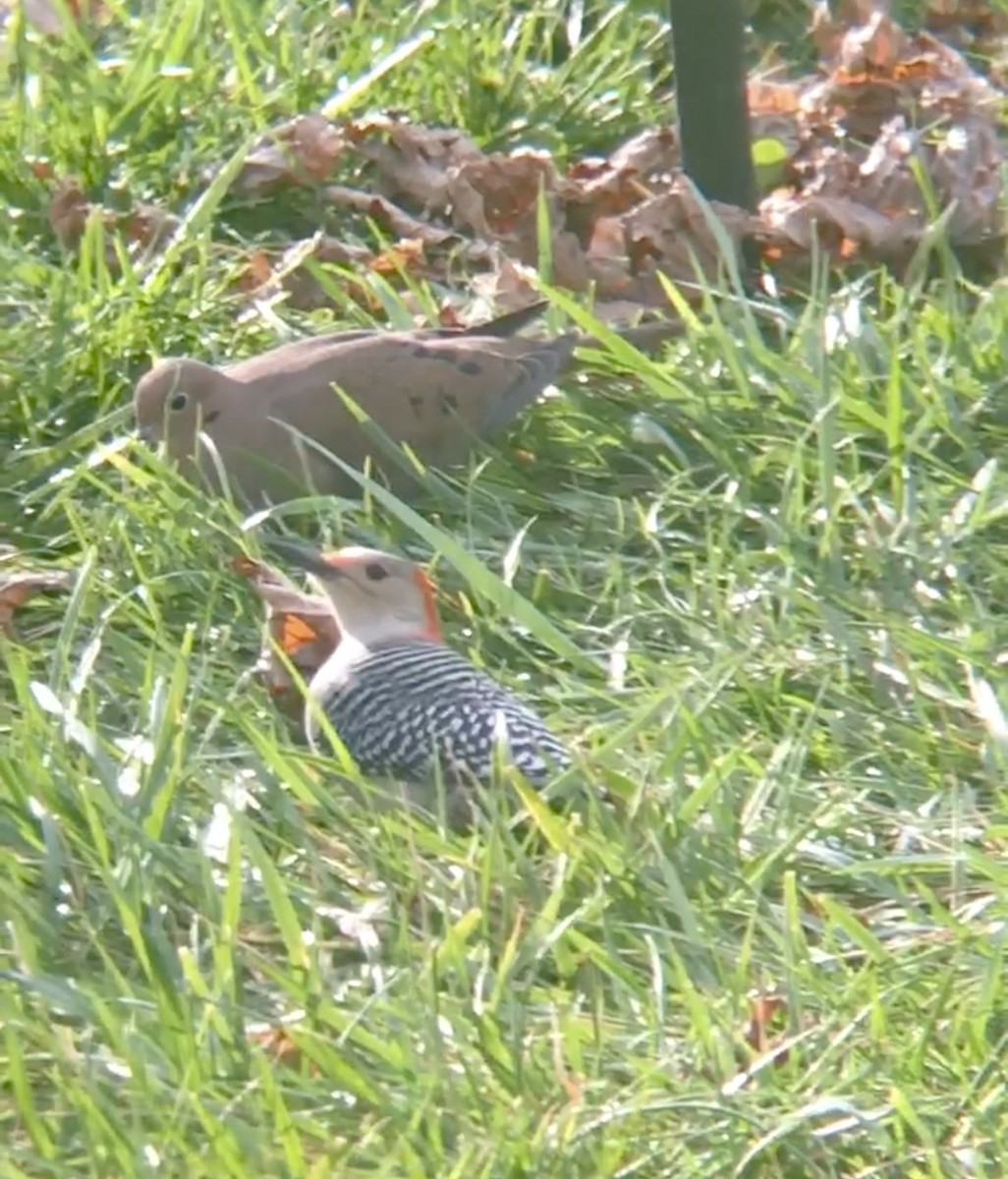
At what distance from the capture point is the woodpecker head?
4.40 m

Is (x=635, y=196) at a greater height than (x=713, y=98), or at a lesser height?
lesser

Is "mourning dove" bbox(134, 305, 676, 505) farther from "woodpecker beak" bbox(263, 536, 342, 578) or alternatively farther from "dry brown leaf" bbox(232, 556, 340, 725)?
"woodpecker beak" bbox(263, 536, 342, 578)

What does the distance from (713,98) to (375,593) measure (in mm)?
1786

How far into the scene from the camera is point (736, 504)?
4.77m

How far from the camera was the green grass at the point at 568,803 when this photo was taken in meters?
3.21

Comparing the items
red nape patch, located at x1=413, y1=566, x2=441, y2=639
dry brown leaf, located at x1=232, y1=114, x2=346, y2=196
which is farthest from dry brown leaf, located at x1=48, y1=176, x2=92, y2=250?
red nape patch, located at x1=413, y1=566, x2=441, y2=639

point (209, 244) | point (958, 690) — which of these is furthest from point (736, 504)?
point (209, 244)

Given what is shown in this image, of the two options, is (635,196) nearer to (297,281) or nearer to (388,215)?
(388,215)

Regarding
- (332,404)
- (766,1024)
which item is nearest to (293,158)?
(332,404)

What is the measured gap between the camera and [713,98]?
5.67 metres

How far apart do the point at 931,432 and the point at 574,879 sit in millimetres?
1597

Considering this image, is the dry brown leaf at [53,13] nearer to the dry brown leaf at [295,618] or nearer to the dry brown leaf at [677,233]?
the dry brown leaf at [677,233]

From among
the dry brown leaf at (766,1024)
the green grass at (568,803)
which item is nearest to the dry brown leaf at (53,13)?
the green grass at (568,803)

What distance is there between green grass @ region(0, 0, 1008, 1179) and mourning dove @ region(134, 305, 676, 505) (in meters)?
0.11
